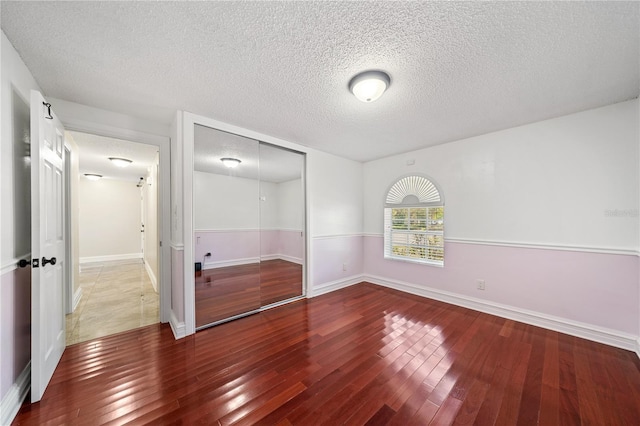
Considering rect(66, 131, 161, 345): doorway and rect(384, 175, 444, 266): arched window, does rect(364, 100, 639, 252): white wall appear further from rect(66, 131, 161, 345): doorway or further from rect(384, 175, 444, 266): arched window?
rect(66, 131, 161, 345): doorway

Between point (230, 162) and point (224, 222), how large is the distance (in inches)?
30.9

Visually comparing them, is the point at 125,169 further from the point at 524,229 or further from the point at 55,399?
the point at 524,229

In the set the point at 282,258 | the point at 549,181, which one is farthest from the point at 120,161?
the point at 549,181

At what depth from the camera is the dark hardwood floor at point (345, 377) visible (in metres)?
1.42

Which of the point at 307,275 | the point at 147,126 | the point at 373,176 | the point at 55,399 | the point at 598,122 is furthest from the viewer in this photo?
the point at 373,176

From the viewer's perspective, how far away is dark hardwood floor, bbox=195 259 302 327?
272 cm

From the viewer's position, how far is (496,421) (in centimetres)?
139

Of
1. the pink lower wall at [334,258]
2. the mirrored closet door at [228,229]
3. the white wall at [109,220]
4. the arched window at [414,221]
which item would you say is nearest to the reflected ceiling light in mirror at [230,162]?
the mirrored closet door at [228,229]

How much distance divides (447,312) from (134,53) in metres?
4.11

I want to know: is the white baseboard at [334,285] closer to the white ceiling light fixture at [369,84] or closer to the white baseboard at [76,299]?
the white ceiling light fixture at [369,84]

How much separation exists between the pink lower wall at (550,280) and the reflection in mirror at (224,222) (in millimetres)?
2813

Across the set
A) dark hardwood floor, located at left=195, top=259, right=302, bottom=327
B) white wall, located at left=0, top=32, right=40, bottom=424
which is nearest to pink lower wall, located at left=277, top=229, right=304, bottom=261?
dark hardwood floor, located at left=195, top=259, right=302, bottom=327

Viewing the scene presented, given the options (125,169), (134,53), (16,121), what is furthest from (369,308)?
(125,169)

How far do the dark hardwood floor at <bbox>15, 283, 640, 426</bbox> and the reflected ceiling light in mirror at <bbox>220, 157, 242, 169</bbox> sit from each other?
77.2 inches
